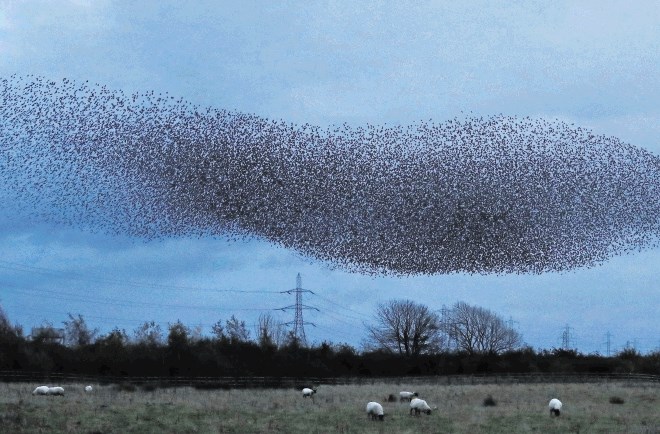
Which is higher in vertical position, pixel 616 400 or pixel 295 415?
pixel 616 400

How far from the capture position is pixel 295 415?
33656 millimetres

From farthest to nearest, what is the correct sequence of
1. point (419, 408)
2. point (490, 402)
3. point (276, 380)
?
point (276, 380) < point (490, 402) < point (419, 408)

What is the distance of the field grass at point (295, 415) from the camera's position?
29.5 m

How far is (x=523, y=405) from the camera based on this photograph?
39.9 m

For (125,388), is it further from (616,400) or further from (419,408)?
(616,400)

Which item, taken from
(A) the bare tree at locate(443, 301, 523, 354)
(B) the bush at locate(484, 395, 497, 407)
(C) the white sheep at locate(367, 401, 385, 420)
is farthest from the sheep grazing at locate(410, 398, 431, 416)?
(A) the bare tree at locate(443, 301, 523, 354)

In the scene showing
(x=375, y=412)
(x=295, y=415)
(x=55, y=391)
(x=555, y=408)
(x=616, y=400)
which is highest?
(x=55, y=391)

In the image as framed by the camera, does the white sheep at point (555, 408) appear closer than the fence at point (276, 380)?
Yes

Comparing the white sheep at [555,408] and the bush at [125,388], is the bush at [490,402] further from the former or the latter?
the bush at [125,388]

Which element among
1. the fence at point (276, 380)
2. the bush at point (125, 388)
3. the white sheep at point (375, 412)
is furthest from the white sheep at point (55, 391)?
the white sheep at point (375, 412)

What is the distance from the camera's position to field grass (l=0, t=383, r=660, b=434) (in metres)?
29.5

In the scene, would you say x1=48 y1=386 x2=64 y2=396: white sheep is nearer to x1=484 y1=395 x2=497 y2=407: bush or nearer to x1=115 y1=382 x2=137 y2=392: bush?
x1=115 y1=382 x2=137 y2=392: bush

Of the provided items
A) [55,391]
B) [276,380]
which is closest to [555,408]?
[55,391]

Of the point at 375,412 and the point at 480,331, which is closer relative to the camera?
the point at 375,412
